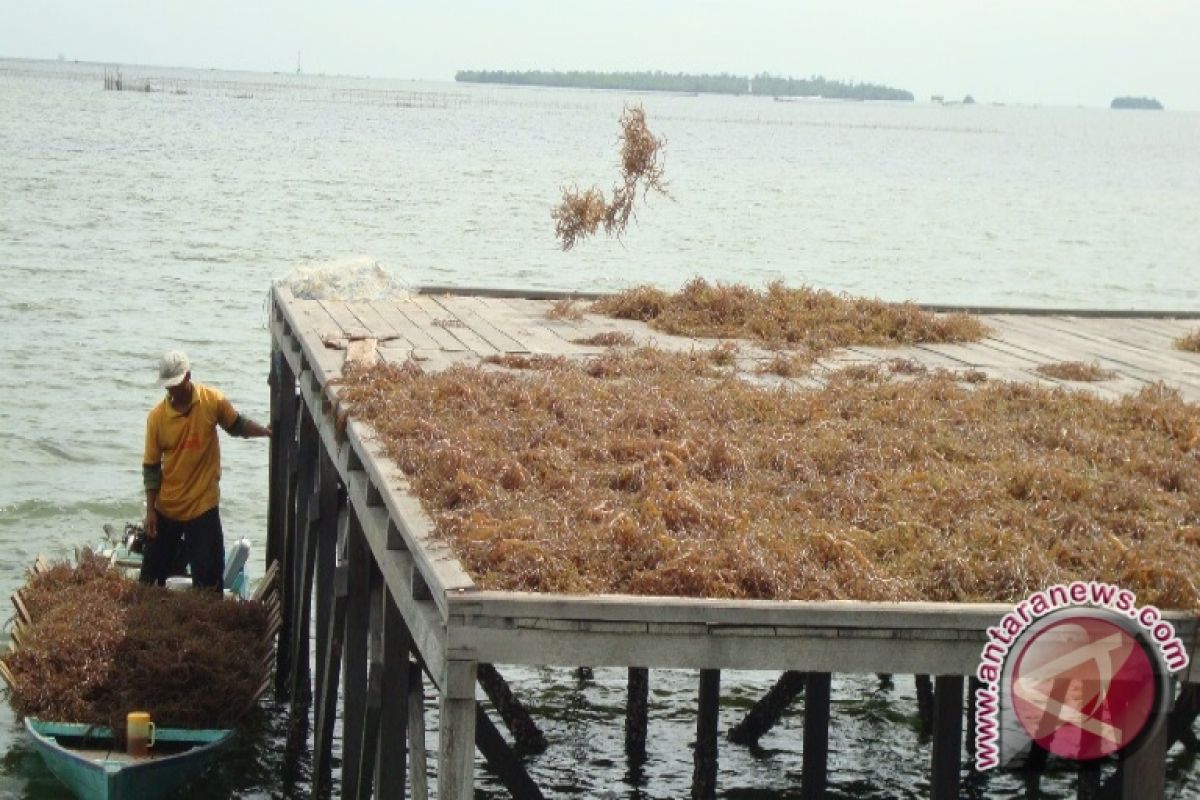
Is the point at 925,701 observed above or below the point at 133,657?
below

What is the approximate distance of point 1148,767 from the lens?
305 inches

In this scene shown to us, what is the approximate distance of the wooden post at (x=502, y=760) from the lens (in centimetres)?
984

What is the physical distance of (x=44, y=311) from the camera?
116ft

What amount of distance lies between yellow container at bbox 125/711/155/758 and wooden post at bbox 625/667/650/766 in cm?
402

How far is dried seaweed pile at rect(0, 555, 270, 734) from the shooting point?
40.1 ft

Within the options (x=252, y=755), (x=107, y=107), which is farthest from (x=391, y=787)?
(x=107, y=107)

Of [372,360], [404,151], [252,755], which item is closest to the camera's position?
[372,360]

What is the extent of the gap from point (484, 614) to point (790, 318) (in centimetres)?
800

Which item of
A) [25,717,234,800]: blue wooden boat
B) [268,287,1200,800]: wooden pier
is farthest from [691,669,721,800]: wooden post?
[25,717,234,800]: blue wooden boat

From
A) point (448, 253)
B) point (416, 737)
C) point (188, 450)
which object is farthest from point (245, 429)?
point (448, 253)

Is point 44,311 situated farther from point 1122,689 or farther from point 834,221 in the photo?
point 834,221

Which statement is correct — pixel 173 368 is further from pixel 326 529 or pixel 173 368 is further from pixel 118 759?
pixel 118 759

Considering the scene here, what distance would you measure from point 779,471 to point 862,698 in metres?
6.91

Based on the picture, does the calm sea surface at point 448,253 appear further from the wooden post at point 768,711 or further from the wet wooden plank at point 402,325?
the wet wooden plank at point 402,325
